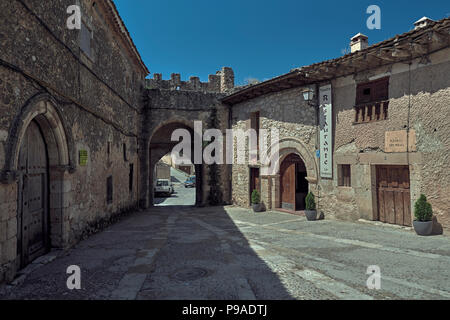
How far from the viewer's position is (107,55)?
29.6 feet

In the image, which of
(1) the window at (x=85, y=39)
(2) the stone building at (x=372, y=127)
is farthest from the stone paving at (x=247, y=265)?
(1) the window at (x=85, y=39)

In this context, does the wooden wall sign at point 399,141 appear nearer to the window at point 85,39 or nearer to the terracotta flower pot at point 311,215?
the terracotta flower pot at point 311,215

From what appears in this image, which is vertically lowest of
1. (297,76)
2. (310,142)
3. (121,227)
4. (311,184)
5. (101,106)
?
(121,227)

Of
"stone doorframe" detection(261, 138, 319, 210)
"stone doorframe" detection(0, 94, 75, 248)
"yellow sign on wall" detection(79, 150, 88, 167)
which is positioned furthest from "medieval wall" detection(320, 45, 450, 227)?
"stone doorframe" detection(0, 94, 75, 248)

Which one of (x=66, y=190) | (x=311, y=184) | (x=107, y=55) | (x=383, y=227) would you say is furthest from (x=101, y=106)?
(x=383, y=227)

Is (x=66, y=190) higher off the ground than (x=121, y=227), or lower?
higher

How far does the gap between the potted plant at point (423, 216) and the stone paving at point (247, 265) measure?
245 millimetres

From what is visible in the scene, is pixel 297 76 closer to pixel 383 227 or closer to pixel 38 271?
pixel 383 227

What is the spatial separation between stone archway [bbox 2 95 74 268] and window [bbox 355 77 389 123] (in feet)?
24.5
